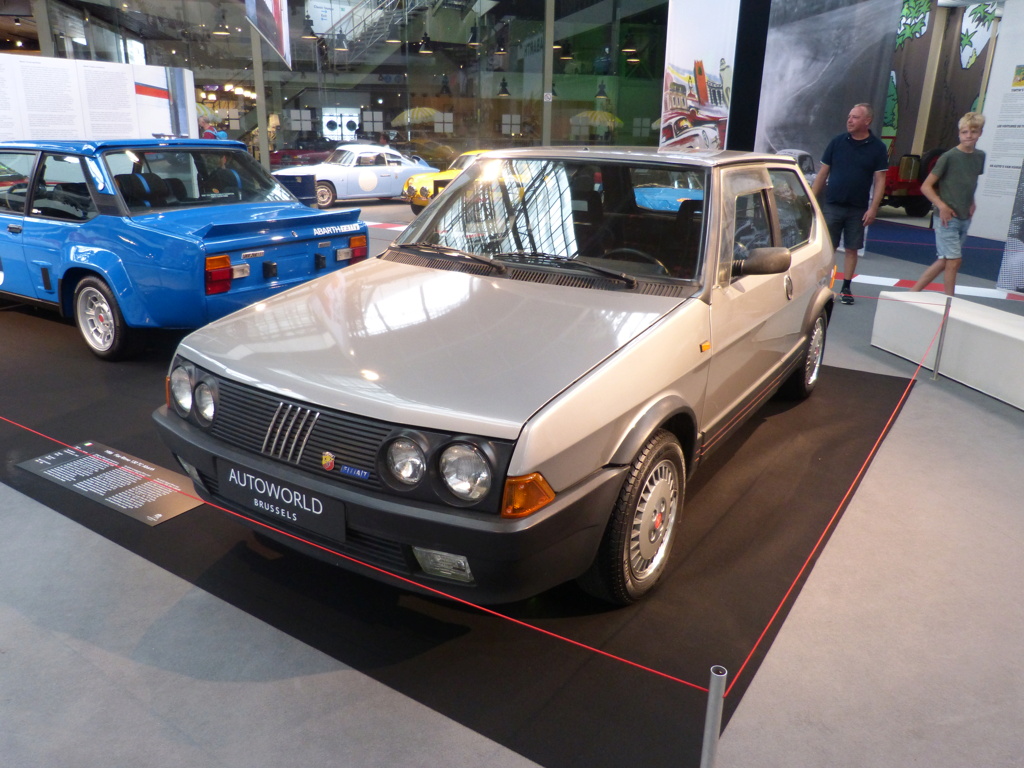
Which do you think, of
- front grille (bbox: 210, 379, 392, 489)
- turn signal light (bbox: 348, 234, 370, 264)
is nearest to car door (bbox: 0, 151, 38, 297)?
turn signal light (bbox: 348, 234, 370, 264)

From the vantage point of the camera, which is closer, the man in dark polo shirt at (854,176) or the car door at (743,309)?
the car door at (743,309)

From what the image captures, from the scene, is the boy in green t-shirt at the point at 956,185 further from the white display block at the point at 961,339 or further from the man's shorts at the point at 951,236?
the white display block at the point at 961,339

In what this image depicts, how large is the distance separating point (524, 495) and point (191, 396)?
1.31m

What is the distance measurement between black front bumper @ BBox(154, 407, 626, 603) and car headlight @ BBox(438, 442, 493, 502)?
56mm

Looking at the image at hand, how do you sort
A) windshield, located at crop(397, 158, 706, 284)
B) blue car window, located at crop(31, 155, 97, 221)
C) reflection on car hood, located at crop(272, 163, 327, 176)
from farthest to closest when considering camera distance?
1. reflection on car hood, located at crop(272, 163, 327, 176)
2. blue car window, located at crop(31, 155, 97, 221)
3. windshield, located at crop(397, 158, 706, 284)

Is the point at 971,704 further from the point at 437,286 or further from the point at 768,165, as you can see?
the point at 768,165

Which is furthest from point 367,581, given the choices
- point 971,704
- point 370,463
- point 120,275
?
point 120,275

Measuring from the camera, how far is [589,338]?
2.58 m

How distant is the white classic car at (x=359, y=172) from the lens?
52.9 ft

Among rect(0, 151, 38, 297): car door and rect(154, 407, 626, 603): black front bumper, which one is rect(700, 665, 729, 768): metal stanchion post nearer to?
rect(154, 407, 626, 603): black front bumper

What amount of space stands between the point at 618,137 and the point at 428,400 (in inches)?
734

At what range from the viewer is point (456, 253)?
3.38 m

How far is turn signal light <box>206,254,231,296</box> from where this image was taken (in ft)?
15.5

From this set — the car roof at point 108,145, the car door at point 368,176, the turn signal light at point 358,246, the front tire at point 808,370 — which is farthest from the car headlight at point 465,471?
the car door at point 368,176
